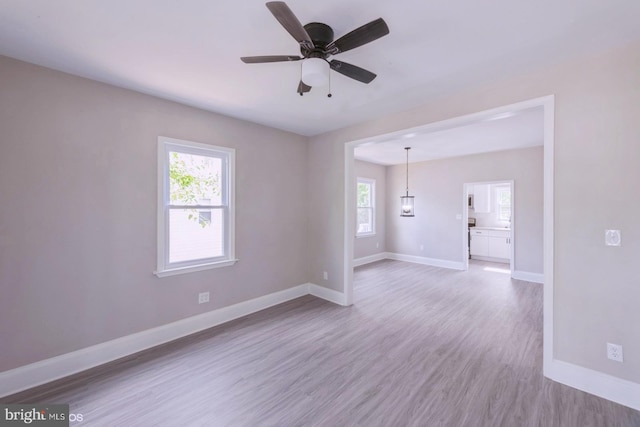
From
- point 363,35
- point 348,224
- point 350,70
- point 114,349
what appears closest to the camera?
point 363,35

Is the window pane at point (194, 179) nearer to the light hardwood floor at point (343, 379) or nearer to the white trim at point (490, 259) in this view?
the light hardwood floor at point (343, 379)

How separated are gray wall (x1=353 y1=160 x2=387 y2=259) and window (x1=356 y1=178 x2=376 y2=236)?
136 millimetres

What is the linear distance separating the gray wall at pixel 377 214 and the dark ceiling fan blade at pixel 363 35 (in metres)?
5.22

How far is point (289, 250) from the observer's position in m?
4.31

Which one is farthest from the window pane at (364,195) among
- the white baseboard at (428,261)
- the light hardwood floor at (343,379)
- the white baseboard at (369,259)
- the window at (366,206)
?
the light hardwood floor at (343,379)

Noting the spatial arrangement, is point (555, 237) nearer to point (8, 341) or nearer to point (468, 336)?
point (468, 336)

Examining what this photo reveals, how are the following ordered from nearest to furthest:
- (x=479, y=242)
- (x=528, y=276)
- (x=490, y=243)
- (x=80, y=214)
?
1. (x=80, y=214)
2. (x=528, y=276)
3. (x=490, y=243)
4. (x=479, y=242)

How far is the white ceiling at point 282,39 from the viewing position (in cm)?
162

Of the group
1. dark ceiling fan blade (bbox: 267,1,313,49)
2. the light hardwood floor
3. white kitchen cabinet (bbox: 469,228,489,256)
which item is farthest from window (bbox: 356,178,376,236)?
dark ceiling fan blade (bbox: 267,1,313,49)

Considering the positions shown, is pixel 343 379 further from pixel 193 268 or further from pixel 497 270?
pixel 497 270

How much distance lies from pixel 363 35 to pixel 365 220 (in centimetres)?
591

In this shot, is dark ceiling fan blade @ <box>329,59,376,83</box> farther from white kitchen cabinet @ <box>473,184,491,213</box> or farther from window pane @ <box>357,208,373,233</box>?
white kitchen cabinet @ <box>473,184,491,213</box>

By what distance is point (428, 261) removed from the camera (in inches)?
271

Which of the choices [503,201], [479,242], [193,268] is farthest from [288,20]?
[503,201]
